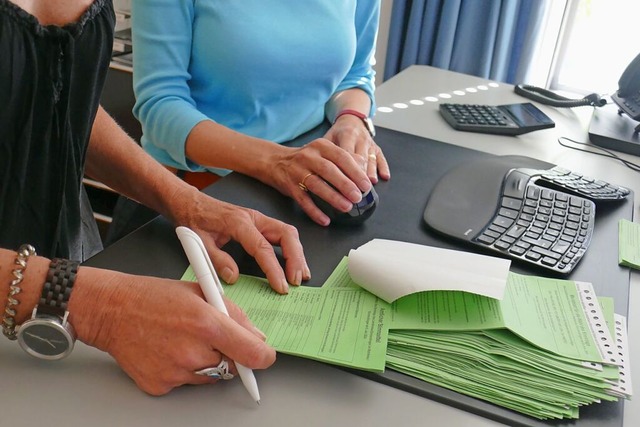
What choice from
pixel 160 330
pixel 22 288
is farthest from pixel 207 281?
pixel 22 288

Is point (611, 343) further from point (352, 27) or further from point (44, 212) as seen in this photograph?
point (352, 27)

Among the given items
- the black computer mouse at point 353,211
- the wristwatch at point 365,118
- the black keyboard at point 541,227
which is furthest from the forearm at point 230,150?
the black keyboard at point 541,227

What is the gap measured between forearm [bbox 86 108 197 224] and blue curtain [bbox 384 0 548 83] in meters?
1.61

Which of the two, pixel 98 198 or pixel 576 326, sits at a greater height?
pixel 576 326

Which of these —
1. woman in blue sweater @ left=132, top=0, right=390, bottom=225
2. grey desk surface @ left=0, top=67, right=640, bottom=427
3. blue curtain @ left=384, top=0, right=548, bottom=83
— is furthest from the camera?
blue curtain @ left=384, top=0, right=548, bottom=83

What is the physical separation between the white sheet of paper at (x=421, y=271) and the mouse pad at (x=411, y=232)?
0.21 feet

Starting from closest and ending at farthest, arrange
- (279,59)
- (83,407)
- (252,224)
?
1. (83,407)
2. (252,224)
3. (279,59)

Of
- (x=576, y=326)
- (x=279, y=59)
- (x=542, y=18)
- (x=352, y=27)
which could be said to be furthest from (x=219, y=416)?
(x=542, y=18)

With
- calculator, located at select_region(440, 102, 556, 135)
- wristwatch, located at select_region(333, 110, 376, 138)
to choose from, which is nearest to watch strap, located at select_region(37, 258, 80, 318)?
wristwatch, located at select_region(333, 110, 376, 138)

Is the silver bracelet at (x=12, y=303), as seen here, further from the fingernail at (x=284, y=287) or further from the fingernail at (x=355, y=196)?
the fingernail at (x=355, y=196)

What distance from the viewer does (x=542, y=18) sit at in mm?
2146

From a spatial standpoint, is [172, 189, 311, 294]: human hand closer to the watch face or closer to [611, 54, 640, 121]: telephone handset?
the watch face

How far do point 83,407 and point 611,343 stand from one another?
1.65ft

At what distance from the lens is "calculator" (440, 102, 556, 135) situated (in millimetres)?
1261
